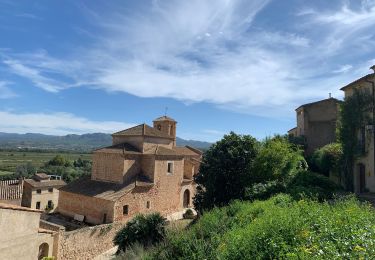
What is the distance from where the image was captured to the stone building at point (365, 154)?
20.9 meters

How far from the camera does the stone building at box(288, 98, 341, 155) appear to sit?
3123 centimetres

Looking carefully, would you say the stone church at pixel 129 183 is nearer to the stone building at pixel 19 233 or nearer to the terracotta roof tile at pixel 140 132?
the terracotta roof tile at pixel 140 132

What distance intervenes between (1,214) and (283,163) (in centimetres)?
1715

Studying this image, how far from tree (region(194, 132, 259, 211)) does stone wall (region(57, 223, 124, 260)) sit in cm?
723

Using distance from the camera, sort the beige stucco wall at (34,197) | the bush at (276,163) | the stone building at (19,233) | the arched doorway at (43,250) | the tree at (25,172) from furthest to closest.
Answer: the tree at (25,172) < the beige stucco wall at (34,197) < the bush at (276,163) < the arched doorway at (43,250) < the stone building at (19,233)

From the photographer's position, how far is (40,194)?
38.6 metres

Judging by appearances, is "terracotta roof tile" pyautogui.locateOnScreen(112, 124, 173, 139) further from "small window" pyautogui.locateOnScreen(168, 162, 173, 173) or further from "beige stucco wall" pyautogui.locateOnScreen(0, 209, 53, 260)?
"beige stucco wall" pyautogui.locateOnScreen(0, 209, 53, 260)

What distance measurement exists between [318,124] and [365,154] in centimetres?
1099

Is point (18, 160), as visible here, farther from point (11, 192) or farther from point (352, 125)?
point (352, 125)

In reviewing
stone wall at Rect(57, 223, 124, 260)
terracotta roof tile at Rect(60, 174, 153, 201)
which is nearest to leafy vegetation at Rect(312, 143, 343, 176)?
terracotta roof tile at Rect(60, 174, 153, 201)

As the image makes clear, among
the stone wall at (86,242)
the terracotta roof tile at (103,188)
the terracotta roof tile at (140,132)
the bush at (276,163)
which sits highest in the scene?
the terracotta roof tile at (140,132)

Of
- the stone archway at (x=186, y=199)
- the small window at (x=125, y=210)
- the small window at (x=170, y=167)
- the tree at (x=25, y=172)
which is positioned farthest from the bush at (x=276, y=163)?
the tree at (x=25, y=172)

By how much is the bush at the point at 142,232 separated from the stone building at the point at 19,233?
183 inches

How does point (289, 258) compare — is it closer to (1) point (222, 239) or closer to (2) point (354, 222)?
(2) point (354, 222)
